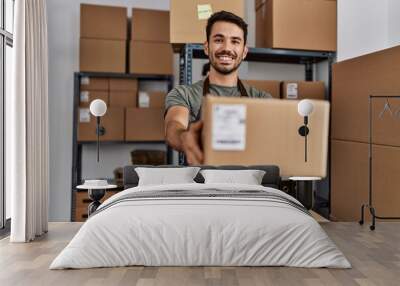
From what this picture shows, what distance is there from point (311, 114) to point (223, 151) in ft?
Answer: 0.27

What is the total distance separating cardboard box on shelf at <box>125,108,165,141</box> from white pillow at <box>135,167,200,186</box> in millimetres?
→ 225

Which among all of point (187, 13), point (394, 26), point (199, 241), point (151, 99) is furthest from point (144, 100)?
point (394, 26)

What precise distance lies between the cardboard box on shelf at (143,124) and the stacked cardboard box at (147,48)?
0.25 m

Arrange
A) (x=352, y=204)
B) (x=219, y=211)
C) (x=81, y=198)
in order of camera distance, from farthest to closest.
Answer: (x=81, y=198), (x=219, y=211), (x=352, y=204)

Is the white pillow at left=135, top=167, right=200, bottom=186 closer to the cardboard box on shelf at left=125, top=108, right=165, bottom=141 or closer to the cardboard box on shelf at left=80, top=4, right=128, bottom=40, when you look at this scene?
the cardboard box on shelf at left=125, top=108, right=165, bottom=141

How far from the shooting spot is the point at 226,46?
0.52 metres

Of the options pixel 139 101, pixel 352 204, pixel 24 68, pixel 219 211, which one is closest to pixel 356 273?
pixel 352 204

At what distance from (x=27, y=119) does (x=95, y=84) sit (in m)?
0.57

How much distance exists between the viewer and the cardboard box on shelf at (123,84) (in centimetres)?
263

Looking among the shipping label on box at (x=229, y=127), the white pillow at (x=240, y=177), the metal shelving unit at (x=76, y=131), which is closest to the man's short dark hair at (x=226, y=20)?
the shipping label on box at (x=229, y=127)

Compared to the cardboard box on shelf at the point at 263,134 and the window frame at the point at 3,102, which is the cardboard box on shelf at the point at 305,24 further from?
the window frame at the point at 3,102

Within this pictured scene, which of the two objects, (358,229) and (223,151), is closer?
(223,151)

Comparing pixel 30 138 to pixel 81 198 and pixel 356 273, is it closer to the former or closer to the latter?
pixel 81 198

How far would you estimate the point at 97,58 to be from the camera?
8.74 feet
